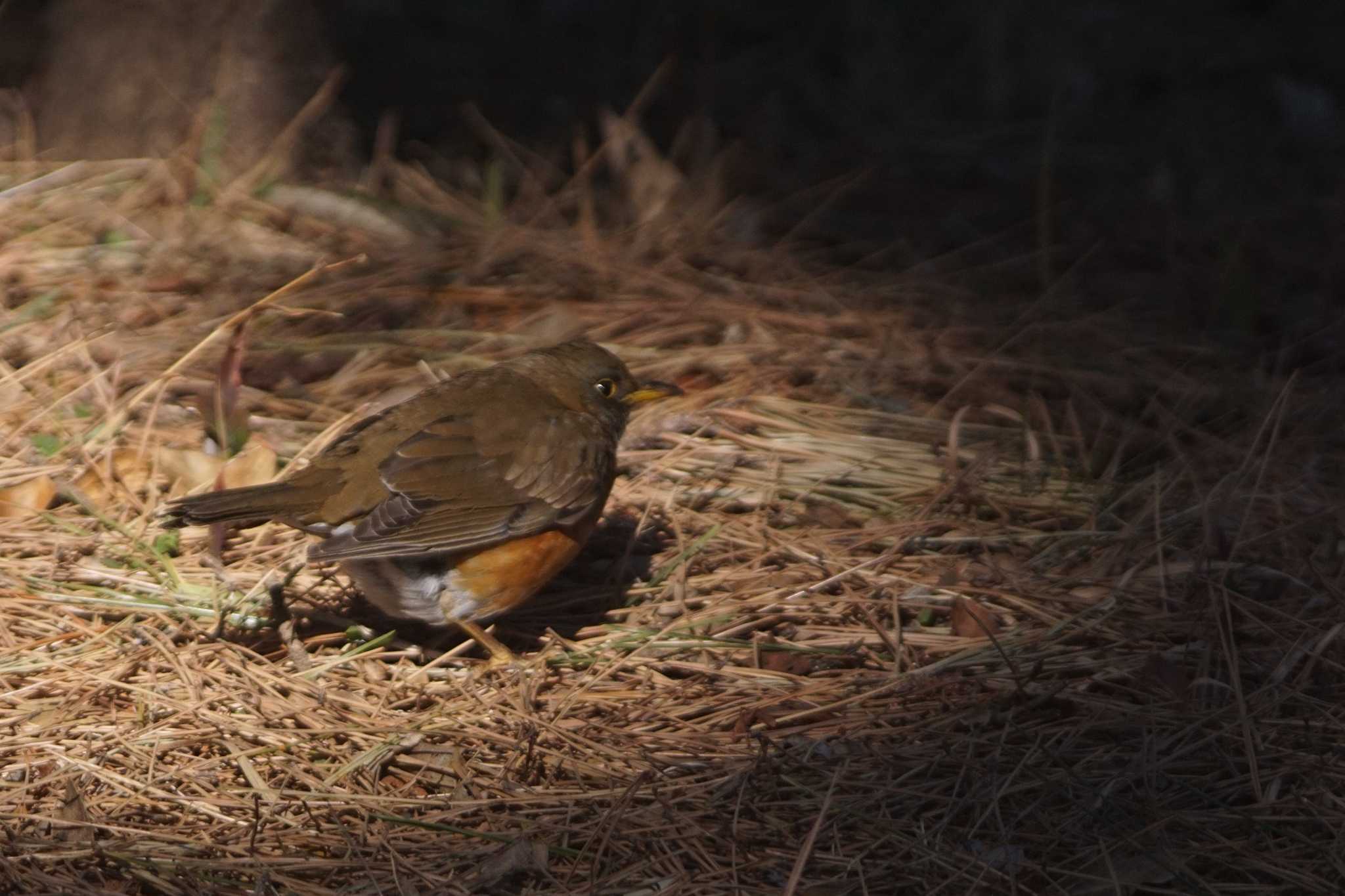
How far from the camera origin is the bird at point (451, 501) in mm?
3904

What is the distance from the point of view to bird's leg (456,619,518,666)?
13.3ft

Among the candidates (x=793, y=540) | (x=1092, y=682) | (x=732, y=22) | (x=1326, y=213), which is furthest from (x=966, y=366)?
(x=732, y=22)

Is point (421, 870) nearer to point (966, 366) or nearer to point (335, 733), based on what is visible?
point (335, 733)

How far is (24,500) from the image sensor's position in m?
4.43

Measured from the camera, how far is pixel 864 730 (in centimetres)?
354

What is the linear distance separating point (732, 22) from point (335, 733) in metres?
7.16

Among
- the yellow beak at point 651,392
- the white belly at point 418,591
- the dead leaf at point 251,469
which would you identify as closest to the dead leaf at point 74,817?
the white belly at point 418,591

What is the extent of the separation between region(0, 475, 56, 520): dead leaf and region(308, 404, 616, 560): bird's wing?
3.62ft

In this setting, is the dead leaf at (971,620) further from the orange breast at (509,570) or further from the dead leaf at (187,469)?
the dead leaf at (187,469)

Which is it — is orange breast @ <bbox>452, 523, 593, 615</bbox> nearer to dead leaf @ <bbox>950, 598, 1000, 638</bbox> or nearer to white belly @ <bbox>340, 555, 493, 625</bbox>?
white belly @ <bbox>340, 555, 493, 625</bbox>

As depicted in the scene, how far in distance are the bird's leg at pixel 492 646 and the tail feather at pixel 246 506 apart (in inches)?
22.3

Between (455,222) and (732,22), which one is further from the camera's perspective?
Answer: (732,22)

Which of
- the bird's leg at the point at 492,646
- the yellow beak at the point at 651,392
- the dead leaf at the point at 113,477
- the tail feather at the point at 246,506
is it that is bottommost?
the bird's leg at the point at 492,646

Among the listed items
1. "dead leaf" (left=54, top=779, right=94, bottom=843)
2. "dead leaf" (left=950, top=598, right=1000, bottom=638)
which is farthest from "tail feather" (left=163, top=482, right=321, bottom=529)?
"dead leaf" (left=950, top=598, right=1000, bottom=638)
